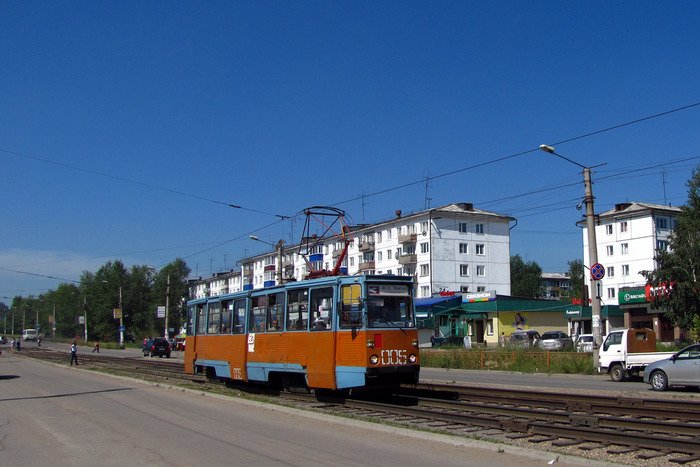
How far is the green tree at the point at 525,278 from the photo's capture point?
125756 millimetres

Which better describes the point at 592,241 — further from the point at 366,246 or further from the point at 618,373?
the point at 366,246

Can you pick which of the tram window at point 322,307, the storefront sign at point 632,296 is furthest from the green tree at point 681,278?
the tram window at point 322,307

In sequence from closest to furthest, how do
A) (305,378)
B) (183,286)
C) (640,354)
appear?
1. (305,378)
2. (640,354)
3. (183,286)

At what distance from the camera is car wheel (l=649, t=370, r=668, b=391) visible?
64.8ft

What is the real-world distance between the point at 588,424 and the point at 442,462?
416 cm

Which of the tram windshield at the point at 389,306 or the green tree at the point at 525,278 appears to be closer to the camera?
the tram windshield at the point at 389,306

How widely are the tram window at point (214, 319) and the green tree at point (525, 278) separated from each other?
10594cm

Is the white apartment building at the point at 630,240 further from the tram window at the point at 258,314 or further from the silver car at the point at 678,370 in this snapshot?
the tram window at the point at 258,314

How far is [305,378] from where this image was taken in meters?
17.0

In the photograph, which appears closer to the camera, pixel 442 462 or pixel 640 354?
pixel 442 462

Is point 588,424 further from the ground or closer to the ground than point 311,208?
closer to the ground

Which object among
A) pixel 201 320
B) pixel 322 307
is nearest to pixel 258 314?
pixel 322 307

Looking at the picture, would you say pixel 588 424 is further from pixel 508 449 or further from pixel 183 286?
pixel 183 286

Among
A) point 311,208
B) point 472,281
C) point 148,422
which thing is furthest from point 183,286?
point 148,422
